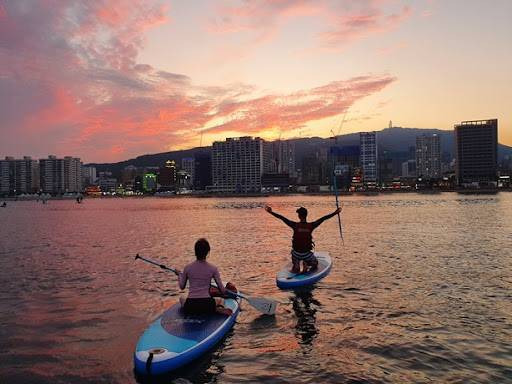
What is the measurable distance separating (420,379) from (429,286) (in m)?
10.4

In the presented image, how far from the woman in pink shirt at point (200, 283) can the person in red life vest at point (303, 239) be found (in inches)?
247

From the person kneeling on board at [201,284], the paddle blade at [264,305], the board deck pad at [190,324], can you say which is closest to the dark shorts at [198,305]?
the person kneeling on board at [201,284]

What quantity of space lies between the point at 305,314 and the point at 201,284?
512 cm

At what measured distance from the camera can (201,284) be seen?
12078 mm

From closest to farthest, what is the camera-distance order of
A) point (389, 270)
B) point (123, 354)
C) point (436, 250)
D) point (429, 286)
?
1. point (123, 354)
2. point (429, 286)
3. point (389, 270)
4. point (436, 250)

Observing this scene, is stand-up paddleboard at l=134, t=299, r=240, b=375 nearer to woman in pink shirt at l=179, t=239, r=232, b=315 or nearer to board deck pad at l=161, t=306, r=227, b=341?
board deck pad at l=161, t=306, r=227, b=341

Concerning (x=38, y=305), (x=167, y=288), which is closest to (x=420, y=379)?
(x=167, y=288)

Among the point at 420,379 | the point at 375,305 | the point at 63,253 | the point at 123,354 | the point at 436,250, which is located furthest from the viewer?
the point at 63,253

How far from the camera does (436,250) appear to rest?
1283 inches

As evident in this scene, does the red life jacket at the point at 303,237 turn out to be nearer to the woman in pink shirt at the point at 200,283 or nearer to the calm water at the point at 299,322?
the calm water at the point at 299,322

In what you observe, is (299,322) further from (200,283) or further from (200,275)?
(200,275)

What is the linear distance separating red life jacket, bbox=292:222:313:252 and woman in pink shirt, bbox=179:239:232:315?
6.34 metres

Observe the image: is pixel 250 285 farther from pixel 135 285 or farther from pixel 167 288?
pixel 135 285

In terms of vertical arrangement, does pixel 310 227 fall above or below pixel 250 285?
above
